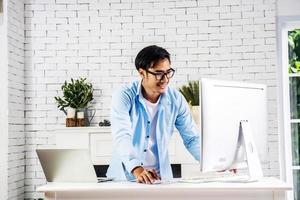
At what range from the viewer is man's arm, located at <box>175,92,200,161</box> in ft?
10.7

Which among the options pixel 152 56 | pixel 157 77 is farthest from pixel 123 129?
pixel 152 56

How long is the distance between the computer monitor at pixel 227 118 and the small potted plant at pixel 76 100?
260 centimetres

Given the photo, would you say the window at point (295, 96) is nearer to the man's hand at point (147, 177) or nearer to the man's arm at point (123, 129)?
the man's arm at point (123, 129)

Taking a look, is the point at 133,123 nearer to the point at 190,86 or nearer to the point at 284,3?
the point at 190,86

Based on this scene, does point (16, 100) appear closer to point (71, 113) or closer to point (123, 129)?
point (71, 113)

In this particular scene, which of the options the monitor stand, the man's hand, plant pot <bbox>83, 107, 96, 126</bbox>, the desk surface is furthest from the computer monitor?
plant pot <bbox>83, 107, 96, 126</bbox>

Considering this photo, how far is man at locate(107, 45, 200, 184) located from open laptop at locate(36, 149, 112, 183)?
535mm

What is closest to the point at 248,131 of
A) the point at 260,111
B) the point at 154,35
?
the point at 260,111

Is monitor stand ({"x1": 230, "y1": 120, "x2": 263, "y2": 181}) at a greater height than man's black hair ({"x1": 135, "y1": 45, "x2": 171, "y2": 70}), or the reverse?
man's black hair ({"x1": 135, "y1": 45, "x2": 171, "y2": 70})

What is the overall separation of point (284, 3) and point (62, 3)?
2339mm

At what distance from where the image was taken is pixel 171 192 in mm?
2471

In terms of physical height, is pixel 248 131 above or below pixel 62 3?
below

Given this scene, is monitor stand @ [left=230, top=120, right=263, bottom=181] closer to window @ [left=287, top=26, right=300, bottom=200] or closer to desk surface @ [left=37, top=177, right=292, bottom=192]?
desk surface @ [left=37, top=177, right=292, bottom=192]

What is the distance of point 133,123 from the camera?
3365 millimetres
